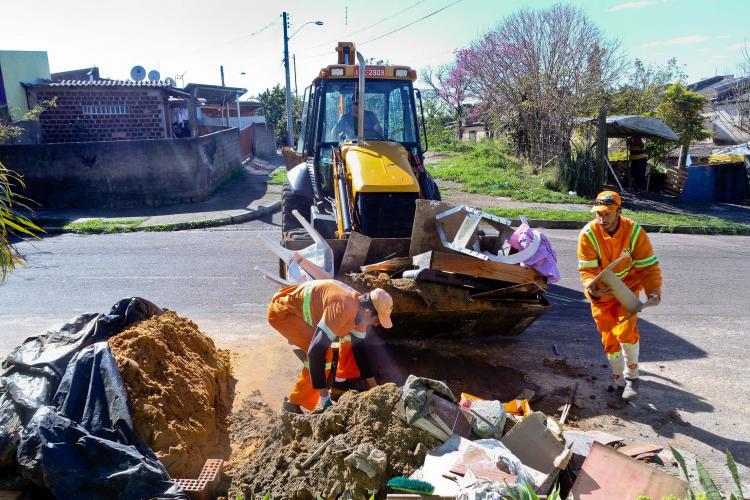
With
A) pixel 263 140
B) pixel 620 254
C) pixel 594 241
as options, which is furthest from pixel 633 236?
pixel 263 140

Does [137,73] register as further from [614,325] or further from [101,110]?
[614,325]

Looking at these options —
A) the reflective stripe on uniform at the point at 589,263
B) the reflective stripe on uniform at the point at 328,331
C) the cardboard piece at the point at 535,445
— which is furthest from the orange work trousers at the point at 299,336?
the reflective stripe on uniform at the point at 589,263

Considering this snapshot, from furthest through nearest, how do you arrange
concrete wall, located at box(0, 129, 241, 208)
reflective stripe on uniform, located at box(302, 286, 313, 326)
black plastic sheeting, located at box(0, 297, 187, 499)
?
concrete wall, located at box(0, 129, 241, 208), reflective stripe on uniform, located at box(302, 286, 313, 326), black plastic sheeting, located at box(0, 297, 187, 499)

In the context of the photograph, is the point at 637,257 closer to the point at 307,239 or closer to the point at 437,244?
the point at 437,244

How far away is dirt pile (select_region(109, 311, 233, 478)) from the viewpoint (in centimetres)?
385

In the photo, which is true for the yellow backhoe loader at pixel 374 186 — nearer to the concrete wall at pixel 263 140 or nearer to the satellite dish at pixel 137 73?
the satellite dish at pixel 137 73

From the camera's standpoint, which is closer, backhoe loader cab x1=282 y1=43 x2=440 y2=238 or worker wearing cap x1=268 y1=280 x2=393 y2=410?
worker wearing cap x1=268 y1=280 x2=393 y2=410

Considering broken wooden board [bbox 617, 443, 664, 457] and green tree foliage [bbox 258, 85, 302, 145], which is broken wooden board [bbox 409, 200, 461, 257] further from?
green tree foliage [bbox 258, 85, 302, 145]

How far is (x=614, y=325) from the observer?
482 centimetres

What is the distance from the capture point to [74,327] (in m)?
4.88

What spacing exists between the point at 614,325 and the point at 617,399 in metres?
0.65

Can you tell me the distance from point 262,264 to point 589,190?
10.7 meters

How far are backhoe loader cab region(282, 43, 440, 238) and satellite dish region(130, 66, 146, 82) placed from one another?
16.0 metres

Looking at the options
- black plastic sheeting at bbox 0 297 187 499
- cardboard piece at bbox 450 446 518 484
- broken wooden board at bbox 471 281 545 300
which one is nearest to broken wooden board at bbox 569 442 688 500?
cardboard piece at bbox 450 446 518 484
